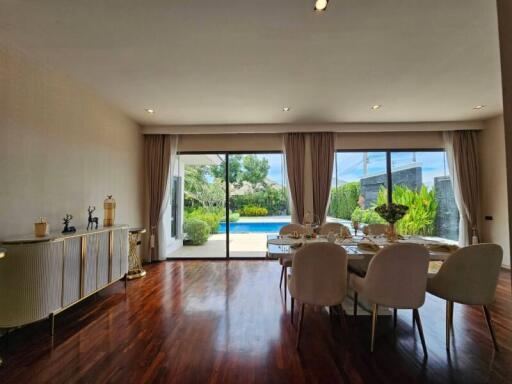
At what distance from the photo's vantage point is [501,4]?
102cm

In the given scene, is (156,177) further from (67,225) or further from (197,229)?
(67,225)

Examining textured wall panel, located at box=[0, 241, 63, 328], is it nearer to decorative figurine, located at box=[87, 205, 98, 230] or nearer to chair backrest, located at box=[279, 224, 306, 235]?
decorative figurine, located at box=[87, 205, 98, 230]

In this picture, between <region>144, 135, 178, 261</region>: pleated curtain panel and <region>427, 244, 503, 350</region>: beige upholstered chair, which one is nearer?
<region>427, 244, 503, 350</region>: beige upholstered chair

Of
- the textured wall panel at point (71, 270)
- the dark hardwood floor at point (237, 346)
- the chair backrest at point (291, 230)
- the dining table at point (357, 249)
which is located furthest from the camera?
the chair backrest at point (291, 230)

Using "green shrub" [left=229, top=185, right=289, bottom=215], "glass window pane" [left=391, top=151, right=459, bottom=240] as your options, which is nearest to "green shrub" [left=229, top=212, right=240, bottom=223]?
"green shrub" [left=229, top=185, right=289, bottom=215]

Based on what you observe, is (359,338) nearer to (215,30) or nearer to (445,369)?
(445,369)

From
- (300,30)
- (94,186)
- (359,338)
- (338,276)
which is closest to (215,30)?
(300,30)

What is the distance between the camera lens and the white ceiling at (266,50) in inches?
78.3

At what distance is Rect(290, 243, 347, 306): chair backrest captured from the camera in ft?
6.88

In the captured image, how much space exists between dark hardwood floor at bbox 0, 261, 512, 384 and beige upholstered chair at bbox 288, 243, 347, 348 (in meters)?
0.39

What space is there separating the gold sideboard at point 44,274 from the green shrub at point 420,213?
17.7 feet

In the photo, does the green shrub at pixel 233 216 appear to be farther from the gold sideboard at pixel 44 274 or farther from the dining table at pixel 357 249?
the gold sideboard at pixel 44 274

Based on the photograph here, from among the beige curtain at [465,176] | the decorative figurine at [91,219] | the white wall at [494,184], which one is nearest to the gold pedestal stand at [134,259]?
the decorative figurine at [91,219]

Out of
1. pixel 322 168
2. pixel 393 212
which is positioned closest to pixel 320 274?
pixel 393 212
